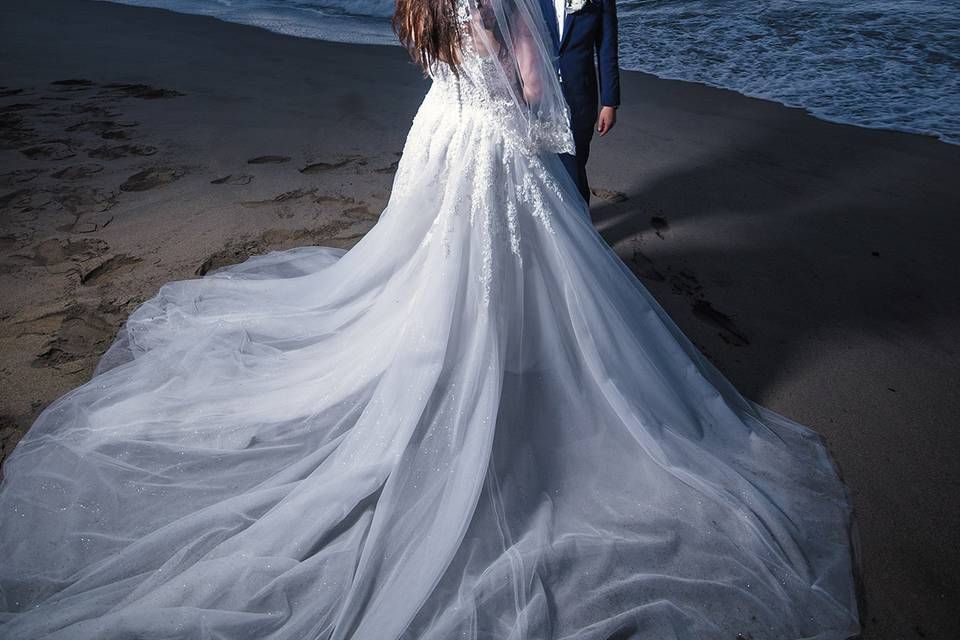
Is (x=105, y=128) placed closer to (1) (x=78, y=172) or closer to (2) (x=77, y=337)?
(1) (x=78, y=172)

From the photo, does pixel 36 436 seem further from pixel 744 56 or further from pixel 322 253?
pixel 744 56

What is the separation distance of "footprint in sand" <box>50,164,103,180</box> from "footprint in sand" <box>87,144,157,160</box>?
182 millimetres

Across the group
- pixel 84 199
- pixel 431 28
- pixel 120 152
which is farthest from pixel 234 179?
pixel 431 28

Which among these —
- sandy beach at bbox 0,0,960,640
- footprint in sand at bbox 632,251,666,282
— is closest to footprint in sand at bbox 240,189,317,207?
sandy beach at bbox 0,0,960,640

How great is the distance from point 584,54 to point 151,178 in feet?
10.3

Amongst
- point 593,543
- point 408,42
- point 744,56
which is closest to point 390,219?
point 408,42

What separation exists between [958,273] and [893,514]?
2081 millimetres

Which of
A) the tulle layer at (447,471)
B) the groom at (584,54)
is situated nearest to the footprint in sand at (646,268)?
the groom at (584,54)

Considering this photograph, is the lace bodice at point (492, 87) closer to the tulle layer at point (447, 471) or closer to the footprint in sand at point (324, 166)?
the tulle layer at point (447, 471)

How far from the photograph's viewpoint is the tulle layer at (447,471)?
5.45 ft

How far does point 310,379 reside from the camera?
2271 mm

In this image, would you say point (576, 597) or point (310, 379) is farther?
point (310, 379)

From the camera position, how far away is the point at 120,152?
15.5 ft

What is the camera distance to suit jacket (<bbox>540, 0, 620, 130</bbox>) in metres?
3.07
